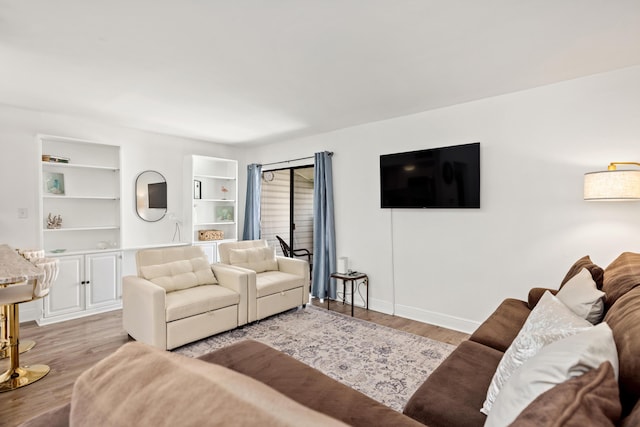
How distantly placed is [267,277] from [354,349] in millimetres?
1496

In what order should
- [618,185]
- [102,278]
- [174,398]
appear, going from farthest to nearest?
[102,278] → [618,185] → [174,398]

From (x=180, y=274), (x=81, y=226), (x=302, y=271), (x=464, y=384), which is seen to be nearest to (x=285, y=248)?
(x=302, y=271)

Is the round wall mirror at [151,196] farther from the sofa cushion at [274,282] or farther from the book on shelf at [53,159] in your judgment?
the sofa cushion at [274,282]

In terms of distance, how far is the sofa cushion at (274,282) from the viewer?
3.68 meters

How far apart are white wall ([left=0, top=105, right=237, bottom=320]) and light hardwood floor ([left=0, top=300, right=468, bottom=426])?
2.42 feet

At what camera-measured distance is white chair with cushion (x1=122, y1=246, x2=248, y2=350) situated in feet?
9.43

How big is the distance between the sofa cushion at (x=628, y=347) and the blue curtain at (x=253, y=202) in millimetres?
5012

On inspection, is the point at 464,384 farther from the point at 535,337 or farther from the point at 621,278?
the point at 621,278

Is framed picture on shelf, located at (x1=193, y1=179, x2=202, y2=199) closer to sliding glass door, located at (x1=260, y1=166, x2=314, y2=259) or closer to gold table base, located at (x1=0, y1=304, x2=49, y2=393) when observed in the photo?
sliding glass door, located at (x1=260, y1=166, x2=314, y2=259)

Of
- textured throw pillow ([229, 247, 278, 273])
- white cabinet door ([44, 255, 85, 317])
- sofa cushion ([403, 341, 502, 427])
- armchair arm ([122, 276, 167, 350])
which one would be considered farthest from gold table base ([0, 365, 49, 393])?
sofa cushion ([403, 341, 502, 427])

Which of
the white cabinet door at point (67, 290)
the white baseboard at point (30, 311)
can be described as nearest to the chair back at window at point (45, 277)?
the white cabinet door at point (67, 290)

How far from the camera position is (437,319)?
362cm

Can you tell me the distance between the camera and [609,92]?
2643 mm

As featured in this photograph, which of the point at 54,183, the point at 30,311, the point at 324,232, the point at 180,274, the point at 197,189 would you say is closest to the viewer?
the point at 180,274
